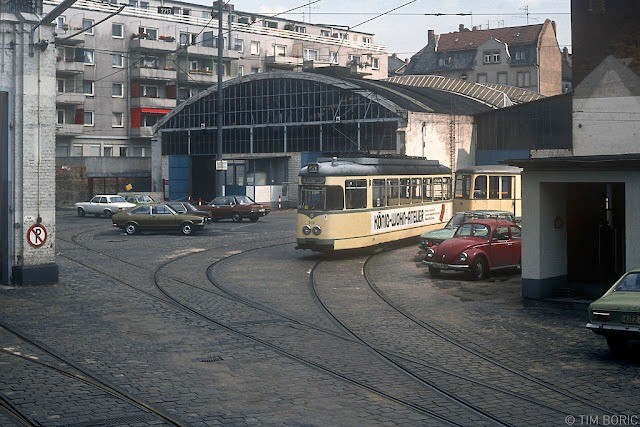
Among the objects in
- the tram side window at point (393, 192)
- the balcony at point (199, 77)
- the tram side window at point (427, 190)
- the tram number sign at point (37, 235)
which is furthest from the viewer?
the balcony at point (199, 77)

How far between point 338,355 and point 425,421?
3.96 meters

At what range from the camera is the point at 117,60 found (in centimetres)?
7188

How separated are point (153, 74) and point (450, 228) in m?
48.0

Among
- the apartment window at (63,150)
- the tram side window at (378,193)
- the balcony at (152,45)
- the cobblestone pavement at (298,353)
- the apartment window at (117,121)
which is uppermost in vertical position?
the balcony at (152,45)

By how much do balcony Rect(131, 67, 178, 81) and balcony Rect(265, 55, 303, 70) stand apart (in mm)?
11700

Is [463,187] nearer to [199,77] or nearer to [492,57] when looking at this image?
[199,77]

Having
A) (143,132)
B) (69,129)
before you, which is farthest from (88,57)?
(143,132)

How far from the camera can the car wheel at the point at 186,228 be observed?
3725 cm

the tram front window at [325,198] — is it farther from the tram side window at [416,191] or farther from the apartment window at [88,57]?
the apartment window at [88,57]

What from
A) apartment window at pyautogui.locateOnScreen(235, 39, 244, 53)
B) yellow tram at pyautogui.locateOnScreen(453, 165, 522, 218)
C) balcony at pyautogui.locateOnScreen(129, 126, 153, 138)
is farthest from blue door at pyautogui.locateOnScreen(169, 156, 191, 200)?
yellow tram at pyautogui.locateOnScreen(453, 165, 522, 218)

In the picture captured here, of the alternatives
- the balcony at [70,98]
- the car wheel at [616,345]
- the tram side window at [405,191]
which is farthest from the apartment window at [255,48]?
the car wheel at [616,345]

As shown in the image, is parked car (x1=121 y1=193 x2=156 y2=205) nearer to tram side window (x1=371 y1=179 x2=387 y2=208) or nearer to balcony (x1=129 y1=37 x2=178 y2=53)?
balcony (x1=129 y1=37 x2=178 y2=53)

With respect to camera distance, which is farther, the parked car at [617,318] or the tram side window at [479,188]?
the tram side window at [479,188]

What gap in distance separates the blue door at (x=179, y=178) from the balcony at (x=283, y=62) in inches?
868
